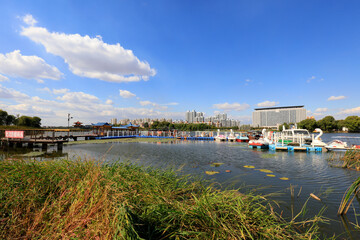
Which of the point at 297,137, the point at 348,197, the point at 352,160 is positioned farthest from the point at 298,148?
the point at 348,197

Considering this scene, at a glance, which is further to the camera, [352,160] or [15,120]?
[15,120]

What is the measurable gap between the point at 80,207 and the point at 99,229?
37.2 inches

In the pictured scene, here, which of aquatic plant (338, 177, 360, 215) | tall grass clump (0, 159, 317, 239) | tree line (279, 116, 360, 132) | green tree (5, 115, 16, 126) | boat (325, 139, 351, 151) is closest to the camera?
tall grass clump (0, 159, 317, 239)

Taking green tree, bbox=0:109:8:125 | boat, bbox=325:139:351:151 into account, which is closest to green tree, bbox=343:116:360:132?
boat, bbox=325:139:351:151

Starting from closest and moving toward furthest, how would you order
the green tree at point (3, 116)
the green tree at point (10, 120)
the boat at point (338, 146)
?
1. the boat at point (338, 146)
2. the green tree at point (3, 116)
3. the green tree at point (10, 120)

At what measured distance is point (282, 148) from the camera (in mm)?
21641

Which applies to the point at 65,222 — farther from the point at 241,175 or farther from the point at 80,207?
the point at 241,175

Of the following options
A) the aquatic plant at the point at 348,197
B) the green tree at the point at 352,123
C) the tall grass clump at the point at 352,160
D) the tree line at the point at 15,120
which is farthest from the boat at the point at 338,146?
the green tree at the point at 352,123

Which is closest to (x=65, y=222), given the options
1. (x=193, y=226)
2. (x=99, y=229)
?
(x=99, y=229)

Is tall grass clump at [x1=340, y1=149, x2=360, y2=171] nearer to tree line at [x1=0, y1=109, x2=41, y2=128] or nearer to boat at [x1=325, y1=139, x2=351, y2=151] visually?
boat at [x1=325, y1=139, x2=351, y2=151]

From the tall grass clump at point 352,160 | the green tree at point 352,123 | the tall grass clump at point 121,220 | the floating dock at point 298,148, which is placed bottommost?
the floating dock at point 298,148

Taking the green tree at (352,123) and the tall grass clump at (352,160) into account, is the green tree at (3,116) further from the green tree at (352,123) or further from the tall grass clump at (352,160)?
the green tree at (352,123)

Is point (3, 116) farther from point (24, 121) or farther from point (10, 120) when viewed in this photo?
point (24, 121)

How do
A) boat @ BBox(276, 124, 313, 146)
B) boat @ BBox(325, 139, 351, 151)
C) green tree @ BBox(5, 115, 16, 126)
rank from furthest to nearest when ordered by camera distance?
green tree @ BBox(5, 115, 16, 126) → boat @ BBox(276, 124, 313, 146) → boat @ BBox(325, 139, 351, 151)
